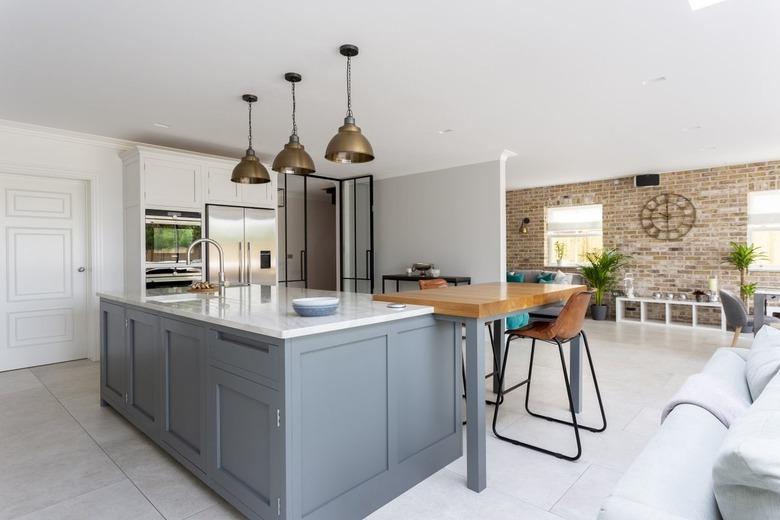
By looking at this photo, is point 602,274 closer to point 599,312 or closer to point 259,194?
point 599,312

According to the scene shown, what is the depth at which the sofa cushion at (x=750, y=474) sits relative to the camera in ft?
2.52

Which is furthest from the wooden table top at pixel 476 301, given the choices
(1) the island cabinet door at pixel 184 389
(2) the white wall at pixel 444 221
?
(2) the white wall at pixel 444 221

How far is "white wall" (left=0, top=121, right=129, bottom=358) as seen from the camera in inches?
169

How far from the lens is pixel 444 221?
A: 644cm

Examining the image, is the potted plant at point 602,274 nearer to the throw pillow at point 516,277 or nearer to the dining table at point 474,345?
the throw pillow at point 516,277

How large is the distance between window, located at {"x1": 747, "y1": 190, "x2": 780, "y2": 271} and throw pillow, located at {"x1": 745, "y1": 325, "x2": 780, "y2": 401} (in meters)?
5.95

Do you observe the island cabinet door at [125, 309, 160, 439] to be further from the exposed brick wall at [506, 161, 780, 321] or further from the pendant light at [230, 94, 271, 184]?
the exposed brick wall at [506, 161, 780, 321]

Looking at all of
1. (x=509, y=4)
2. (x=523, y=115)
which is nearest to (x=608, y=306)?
(x=523, y=115)

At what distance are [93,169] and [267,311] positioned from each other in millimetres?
3890

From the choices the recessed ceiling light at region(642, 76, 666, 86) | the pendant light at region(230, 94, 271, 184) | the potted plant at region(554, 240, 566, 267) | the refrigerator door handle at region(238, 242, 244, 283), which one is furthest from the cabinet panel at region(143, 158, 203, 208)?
the potted plant at region(554, 240, 566, 267)

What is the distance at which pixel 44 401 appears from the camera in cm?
345

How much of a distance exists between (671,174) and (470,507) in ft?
23.1

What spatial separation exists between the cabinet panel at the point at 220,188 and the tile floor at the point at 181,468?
2.31 m

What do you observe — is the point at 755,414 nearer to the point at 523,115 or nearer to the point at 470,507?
the point at 470,507
